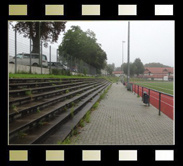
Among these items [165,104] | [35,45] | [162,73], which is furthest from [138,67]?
[162,73]

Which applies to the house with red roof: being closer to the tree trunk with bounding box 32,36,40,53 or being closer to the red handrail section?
the red handrail section

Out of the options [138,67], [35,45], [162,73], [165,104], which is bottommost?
[165,104]

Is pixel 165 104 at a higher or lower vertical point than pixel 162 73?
lower

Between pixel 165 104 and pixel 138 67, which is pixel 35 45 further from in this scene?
pixel 138 67

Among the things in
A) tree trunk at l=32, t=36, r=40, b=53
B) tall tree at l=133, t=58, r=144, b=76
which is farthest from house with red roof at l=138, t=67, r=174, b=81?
tree trunk at l=32, t=36, r=40, b=53

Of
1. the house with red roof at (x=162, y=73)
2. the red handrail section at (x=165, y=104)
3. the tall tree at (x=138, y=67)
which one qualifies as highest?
the tall tree at (x=138, y=67)

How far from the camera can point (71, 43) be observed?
48.9ft

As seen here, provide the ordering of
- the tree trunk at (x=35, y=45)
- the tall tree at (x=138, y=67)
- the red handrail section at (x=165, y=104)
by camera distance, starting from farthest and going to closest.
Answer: the tall tree at (x=138, y=67) < the tree trunk at (x=35, y=45) < the red handrail section at (x=165, y=104)

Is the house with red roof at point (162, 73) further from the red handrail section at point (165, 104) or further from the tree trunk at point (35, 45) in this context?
the tree trunk at point (35, 45)

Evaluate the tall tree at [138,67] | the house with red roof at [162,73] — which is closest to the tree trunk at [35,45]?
the house with red roof at [162,73]

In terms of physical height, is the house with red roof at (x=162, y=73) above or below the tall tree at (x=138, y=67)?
below
